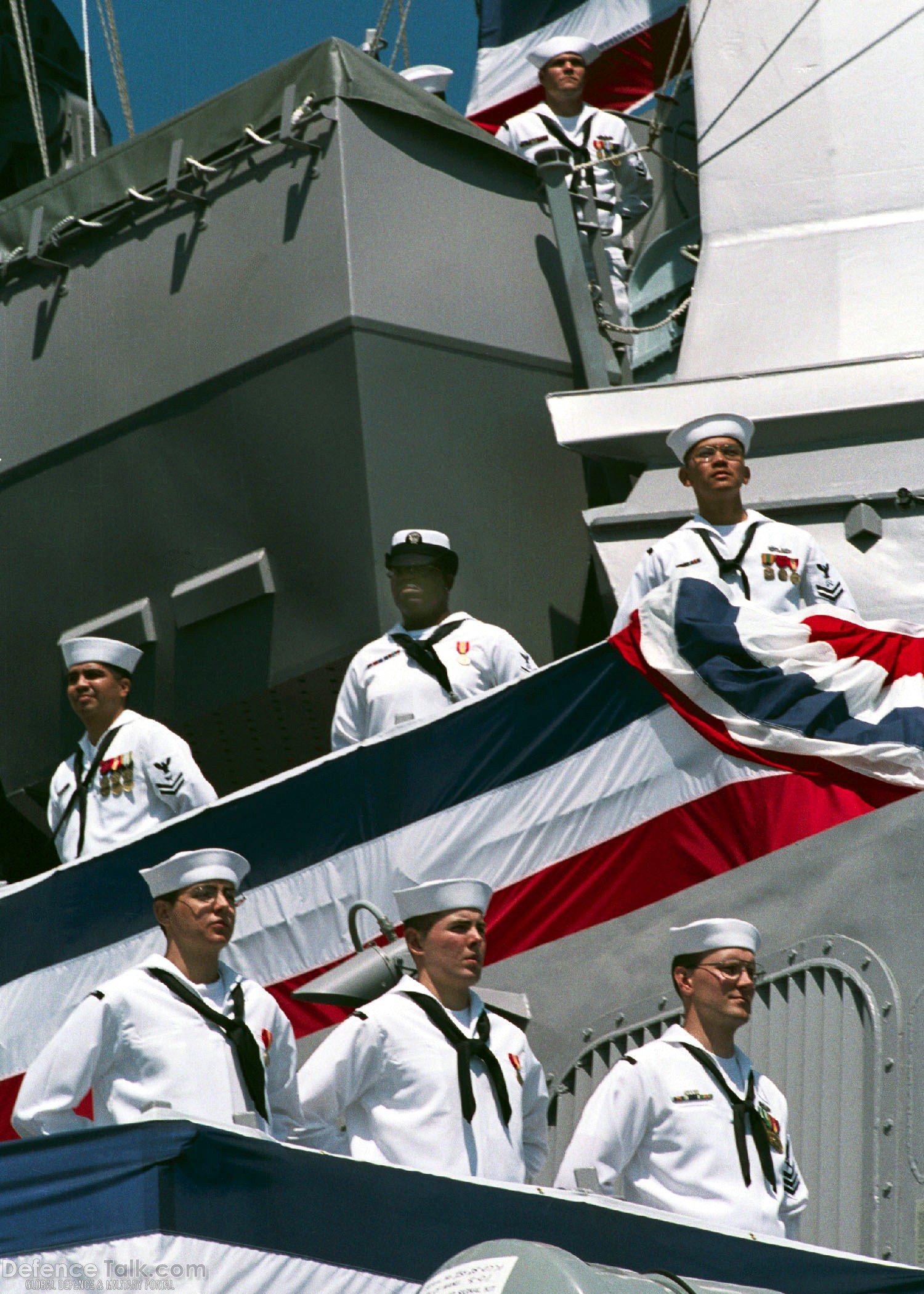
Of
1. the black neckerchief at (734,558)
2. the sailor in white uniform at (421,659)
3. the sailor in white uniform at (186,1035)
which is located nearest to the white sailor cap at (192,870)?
the sailor in white uniform at (186,1035)

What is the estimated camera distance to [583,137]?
396 inches

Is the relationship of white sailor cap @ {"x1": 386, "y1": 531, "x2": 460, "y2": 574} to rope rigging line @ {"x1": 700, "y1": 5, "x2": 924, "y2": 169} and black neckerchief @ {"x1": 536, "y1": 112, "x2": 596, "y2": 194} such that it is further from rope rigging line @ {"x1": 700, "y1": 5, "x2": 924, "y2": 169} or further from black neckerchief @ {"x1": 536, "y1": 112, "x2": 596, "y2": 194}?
rope rigging line @ {"x1": 700, "y1": 5, "x2": 924, "y2": 169}

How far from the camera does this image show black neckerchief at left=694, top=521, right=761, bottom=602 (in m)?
7.14

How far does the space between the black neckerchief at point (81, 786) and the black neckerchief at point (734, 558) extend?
2.04 metres

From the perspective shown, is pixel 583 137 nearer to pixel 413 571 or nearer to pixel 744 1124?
pixel 413 571

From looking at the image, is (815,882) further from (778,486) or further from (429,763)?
(778,486)

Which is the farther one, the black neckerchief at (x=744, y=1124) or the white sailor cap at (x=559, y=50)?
the white sailor cap at (x=559, y=50)

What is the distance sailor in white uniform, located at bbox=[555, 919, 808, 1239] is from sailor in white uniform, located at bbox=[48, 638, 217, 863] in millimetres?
2511

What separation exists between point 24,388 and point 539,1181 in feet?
16.5

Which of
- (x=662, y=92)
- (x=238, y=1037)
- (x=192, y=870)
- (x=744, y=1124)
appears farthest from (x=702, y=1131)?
(x=662, y=92)

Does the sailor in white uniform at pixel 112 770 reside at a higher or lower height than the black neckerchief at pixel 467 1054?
higher

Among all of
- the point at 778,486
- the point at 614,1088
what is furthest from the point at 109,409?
the point at 614,1088

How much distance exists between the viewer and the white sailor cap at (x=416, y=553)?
7645 millimetres

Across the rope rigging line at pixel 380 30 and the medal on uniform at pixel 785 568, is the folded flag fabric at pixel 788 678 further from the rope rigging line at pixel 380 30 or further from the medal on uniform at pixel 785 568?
the rope rigging line at pixel 380 30
